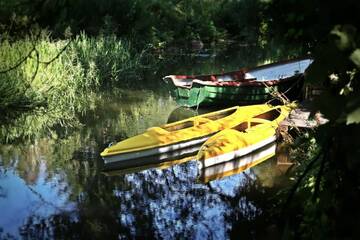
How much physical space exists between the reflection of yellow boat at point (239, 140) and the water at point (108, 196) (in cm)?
33

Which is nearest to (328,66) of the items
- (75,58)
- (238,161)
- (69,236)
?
(69,236)

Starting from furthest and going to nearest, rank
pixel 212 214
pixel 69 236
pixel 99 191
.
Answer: pixel 99 191 < pixel 212 214 < pixel 69 236

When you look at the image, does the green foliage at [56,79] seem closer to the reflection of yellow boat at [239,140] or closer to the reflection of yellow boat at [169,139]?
the reflection of yellow boat at [169,139]

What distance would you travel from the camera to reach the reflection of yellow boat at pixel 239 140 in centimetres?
752

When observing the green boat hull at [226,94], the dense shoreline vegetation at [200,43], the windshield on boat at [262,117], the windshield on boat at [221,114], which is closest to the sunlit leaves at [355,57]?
the dense shoreline vegetation at [200,43]

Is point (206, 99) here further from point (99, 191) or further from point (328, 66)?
point (328, 66)

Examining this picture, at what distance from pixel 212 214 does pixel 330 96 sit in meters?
5.14

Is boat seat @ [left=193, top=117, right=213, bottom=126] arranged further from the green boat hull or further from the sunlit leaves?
the sunlit leaves

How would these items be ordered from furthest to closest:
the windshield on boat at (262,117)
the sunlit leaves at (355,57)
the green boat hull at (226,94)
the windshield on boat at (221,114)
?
the green boat hull at (226,94)
the windshield on boat at (221,114)
the windshield on boat at (262,117)
the sunlit leaves at (355,57)

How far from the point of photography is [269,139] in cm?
851

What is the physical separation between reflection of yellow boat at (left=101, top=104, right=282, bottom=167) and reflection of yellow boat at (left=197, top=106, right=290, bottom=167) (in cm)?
26

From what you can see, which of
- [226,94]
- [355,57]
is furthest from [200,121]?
[355,57]

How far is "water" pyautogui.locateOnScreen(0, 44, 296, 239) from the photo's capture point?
5.87 meters

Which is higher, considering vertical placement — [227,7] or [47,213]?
[227,7]
